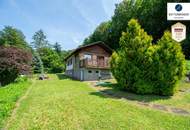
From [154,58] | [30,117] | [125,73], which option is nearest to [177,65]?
[154,58]

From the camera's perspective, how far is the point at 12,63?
23.4 metres

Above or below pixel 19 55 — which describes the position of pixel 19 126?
below

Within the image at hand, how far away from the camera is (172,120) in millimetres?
9258

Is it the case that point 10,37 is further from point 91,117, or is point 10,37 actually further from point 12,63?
point 91,117

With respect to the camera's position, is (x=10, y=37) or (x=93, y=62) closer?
(x=93, y=62)

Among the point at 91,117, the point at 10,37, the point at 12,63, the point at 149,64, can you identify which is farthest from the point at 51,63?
the point at 91,117

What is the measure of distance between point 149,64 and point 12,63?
1538 cm

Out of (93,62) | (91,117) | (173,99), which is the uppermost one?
(93,62)

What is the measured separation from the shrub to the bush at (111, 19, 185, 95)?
1310 centimetres

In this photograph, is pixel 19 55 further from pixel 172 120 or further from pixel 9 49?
pixel 172 120

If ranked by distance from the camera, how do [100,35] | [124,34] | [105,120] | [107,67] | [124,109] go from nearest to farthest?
[105,120]
[124,109]
[124,34]
[107,67]
[100,35]

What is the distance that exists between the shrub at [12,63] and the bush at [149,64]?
516 inches

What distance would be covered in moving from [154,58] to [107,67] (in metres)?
12.8

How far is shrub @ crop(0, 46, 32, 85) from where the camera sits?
76.4 feet
